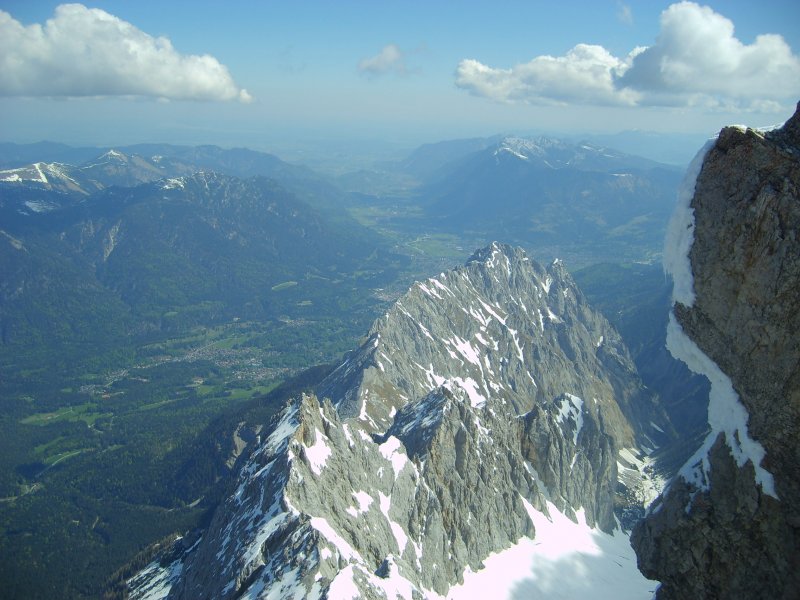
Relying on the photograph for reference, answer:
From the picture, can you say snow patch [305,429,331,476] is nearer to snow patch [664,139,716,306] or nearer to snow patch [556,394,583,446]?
snow patch [664,139,716,306]

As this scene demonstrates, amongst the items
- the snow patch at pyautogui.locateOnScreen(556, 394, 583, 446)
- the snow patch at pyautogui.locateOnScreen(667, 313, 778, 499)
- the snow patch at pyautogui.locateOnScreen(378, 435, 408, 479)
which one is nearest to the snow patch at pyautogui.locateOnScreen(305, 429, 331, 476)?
the snow patch at pyautogui.locateOnScreen(378, 435, 408, 479)

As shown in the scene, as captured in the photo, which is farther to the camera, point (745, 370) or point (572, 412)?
point (572, 412)

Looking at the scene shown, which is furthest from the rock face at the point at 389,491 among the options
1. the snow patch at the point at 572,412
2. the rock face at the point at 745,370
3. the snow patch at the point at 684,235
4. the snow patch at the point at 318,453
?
the snow patch at the point at 684,235

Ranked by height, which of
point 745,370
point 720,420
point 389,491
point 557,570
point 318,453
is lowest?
point 557,570

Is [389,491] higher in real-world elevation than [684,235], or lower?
lower

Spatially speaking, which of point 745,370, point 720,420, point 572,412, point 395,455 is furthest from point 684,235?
point 572,412

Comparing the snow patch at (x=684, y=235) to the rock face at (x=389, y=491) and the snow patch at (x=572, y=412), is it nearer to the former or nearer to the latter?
the rock face at (x=389, y=491)

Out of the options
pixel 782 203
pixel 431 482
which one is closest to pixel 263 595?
pixel 431 482

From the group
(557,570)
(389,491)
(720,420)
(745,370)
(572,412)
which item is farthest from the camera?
(572,412)

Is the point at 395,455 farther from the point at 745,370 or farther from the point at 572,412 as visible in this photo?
the point at 572,412

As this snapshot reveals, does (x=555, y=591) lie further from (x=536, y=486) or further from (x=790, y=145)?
(x=790, y=145)

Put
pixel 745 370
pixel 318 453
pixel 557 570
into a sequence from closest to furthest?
pixel 745 370, pixel 318 453, pixel 557 570
